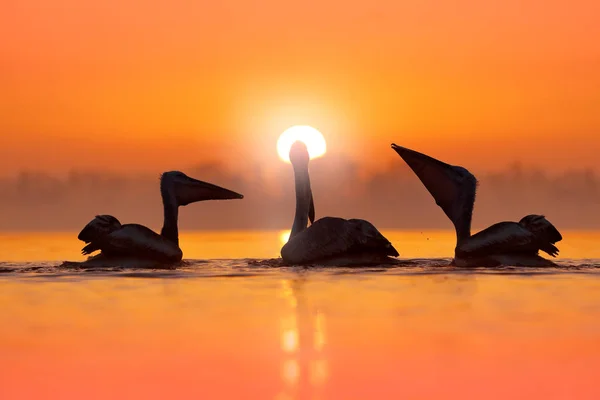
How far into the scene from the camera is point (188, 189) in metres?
23.9

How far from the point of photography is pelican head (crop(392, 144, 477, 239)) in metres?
21.8

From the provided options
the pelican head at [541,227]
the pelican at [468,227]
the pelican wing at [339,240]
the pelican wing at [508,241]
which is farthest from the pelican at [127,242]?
the pelican head at [541,227]

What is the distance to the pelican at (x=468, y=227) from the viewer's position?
2017 centimetres

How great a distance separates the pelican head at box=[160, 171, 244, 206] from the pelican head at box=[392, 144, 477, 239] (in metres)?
4.40

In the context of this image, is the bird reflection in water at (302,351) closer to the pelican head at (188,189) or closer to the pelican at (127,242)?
the pelican at (127,242)

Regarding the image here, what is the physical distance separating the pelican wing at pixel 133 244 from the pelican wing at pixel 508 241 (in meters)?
6.17

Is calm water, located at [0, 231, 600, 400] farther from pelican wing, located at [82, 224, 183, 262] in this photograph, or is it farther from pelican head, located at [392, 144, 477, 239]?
pelican head, located at [392, 144, 477, 239]

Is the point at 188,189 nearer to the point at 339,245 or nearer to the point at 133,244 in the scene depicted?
the point at 133,244

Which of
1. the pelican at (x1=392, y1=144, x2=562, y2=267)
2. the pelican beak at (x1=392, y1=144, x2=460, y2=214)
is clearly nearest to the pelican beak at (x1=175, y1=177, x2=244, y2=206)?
the pelican beak at (x1=392, y1=144, x2=460, y2=214)

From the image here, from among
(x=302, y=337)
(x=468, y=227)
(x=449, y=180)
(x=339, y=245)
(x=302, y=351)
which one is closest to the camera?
(x=302, y=351)

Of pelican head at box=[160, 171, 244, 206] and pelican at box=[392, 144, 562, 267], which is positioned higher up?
pelican head at box=[160, 171, 244, 206]

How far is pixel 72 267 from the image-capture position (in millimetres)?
21766

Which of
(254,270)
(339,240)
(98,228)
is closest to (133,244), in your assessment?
(98,228)

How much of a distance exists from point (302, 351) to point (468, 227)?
12559 mm
